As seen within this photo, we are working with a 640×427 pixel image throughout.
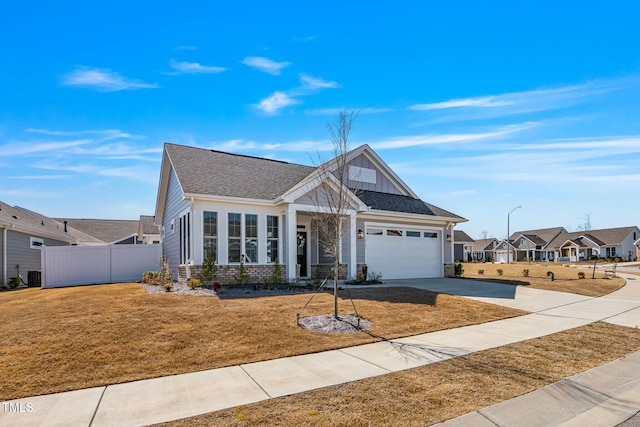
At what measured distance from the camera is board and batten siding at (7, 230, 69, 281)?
64.2 feet

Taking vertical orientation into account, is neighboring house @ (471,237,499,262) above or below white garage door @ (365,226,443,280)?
below

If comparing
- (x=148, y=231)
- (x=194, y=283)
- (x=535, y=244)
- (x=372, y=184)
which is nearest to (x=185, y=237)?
(x=194, y=283)

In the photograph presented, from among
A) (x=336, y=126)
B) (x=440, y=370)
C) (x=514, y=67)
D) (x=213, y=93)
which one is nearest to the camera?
(x=440, y=370)

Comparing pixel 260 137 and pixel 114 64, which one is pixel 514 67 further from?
pixel 114 64

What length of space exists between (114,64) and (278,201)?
716 centimetres

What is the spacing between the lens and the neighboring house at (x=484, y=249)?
77.0 meters

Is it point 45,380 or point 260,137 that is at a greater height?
point 260,137

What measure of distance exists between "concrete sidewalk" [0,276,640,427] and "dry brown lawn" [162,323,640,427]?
202 millimetres

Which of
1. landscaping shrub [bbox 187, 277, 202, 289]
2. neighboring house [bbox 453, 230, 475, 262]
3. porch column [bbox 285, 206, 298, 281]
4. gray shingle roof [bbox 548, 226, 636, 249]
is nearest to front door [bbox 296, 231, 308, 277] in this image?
porch column [bbox 285, 206, 298, 281]

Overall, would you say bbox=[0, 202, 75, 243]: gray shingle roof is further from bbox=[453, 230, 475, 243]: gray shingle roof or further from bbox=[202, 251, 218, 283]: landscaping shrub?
bbox=[453, 230, 475, 243]: gray shingle roof

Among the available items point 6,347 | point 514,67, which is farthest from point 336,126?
point 6,347

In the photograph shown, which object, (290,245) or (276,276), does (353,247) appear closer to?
(290,245)

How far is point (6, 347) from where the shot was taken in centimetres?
627

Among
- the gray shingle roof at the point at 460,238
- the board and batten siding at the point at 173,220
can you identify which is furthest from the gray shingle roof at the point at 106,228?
the gray shingle roof at the point at 460,238
